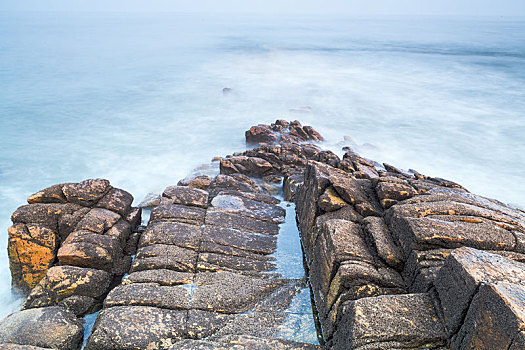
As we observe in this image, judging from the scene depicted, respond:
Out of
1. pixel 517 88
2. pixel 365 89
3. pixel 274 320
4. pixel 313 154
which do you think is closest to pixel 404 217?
pixel 274 320

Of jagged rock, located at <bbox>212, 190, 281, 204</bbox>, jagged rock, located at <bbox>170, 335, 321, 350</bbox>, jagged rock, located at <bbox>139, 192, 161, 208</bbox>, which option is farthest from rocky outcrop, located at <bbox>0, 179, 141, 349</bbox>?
jagged rock, located at <bbox>139, 192, 161, 208</bbox>

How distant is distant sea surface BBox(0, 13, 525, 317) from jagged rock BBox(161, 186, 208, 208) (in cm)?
438

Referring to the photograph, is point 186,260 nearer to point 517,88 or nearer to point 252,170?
point 252,170

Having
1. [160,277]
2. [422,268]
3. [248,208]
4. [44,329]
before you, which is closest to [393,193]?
[422,268]

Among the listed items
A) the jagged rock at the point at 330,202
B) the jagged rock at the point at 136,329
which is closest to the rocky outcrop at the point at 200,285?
the jagged rock at the point at 136,329

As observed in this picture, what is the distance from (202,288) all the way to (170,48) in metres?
69.7

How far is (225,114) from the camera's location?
27859 mm

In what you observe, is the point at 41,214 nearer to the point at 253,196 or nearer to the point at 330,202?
the point at 253,196

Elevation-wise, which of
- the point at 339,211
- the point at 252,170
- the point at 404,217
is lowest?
the point at 252,170

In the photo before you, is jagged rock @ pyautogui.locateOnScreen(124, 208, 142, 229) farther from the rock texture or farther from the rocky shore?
the rock texture

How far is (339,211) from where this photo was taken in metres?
8.43

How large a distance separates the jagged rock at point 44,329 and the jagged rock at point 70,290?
0.56 meters

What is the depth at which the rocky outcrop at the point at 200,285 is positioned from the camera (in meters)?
5.93

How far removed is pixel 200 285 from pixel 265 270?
66.2 inches
